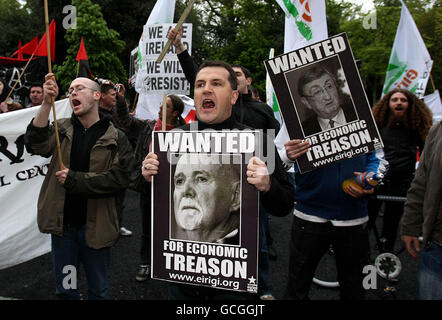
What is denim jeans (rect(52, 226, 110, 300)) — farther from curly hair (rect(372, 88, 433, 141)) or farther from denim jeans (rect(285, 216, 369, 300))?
curly hair (rect(372, 88, 433, 141))

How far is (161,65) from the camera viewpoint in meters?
4.34

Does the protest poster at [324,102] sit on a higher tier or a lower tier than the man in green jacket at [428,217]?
higher

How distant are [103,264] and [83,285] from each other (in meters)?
1.39

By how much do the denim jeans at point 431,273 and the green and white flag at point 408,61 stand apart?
16.5 ft

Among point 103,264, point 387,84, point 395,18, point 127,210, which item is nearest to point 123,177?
point 103,264

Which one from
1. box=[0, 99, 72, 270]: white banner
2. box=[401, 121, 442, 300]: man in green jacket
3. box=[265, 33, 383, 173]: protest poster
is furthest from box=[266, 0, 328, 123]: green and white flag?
box=[0, 99, 72, 270]: white banner

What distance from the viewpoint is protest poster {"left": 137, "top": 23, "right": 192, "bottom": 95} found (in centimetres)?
432

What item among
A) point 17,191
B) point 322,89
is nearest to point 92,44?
point 17,191

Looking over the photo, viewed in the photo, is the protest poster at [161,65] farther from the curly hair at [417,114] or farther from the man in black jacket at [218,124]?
the man in black jacket at [218,124]

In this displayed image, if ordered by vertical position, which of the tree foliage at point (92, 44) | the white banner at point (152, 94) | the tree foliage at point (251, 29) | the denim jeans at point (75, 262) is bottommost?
the denim jeans at point (75, 262)

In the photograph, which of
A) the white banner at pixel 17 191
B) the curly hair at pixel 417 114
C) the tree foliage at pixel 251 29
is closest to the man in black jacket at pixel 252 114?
the curly hair at pixel 417 114

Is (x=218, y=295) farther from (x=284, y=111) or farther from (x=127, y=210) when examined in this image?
(x=127, y=210)

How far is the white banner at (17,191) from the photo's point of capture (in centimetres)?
336

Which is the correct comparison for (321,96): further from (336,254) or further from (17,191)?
(17,191)
